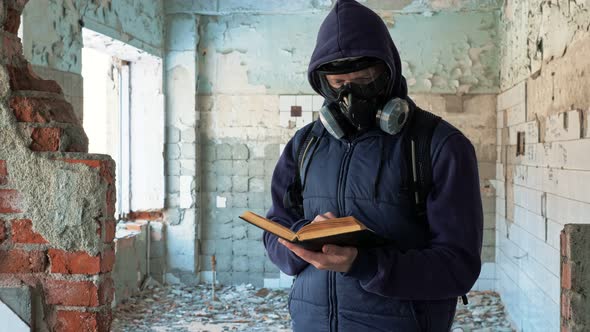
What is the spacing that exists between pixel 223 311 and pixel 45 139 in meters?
3.90

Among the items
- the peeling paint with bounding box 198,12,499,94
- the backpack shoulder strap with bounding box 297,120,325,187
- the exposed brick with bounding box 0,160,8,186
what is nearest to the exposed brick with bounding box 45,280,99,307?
the exposed brick with bounding box 0,160,8,186

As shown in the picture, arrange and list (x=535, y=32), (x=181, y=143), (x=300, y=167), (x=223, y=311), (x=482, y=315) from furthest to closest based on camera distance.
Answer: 1. (x=181, y=143)
2. (x=223, y=311)
3. (x=482, y=315)
4. (x=535, y=32)
5. (x=300, y=167)

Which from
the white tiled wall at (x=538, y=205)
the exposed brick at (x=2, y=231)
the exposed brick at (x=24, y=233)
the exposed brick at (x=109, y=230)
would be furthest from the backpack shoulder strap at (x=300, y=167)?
the white tiled wall at (x=538, y=205)

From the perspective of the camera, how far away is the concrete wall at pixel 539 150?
3.65m

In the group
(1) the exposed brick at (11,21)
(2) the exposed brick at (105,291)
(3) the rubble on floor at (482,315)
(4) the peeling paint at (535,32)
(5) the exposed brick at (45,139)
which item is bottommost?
(3) the rubble on floor at (482,315)

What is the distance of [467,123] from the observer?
21.6ft

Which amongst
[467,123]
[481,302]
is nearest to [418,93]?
[467,123]

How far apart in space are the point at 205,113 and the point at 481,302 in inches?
136

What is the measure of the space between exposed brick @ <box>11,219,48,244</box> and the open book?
939 millimetres

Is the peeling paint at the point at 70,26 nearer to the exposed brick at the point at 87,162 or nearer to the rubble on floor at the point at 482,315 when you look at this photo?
the exposed brick at the point at 87,162

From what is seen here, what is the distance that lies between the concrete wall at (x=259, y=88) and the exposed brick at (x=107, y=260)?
451cm

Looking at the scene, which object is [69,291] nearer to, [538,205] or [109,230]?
[109,230]

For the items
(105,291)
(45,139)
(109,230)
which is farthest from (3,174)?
(105,291)

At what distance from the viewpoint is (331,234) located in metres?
1.49
